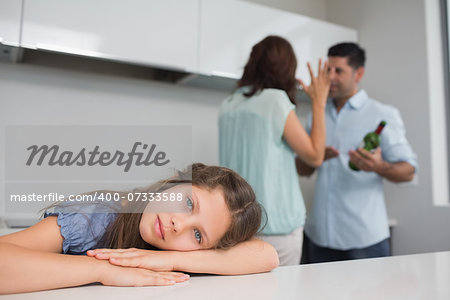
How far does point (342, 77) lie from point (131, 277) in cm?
158

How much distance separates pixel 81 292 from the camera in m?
0.50

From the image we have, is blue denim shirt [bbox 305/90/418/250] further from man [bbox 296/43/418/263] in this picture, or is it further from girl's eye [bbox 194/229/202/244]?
girl's eye [bbox 194/229/202/244]

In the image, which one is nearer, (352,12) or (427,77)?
(427,77)

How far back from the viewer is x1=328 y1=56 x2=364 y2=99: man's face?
1.85 m

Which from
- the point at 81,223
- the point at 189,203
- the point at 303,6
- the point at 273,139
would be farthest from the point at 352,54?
A: the point at 81,223

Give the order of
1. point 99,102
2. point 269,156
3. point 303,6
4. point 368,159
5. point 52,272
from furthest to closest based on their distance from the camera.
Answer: point 303,6 → point 99,102 → point 368,159 → point 269,156 → point 52,272

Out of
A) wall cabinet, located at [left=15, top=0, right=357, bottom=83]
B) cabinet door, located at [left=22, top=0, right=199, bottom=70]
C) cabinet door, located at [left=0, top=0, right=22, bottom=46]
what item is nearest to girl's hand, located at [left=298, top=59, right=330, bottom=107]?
wall cabinet, located at [left=15, top=0, right=357, bottom=83]

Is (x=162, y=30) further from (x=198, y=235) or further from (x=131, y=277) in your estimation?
(x=131, y=277)

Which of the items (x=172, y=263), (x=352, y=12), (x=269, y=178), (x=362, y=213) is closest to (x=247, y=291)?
(x=172, y=263)

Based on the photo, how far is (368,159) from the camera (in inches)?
63.2

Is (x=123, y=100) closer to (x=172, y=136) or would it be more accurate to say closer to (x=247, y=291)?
(x=172, y=136)

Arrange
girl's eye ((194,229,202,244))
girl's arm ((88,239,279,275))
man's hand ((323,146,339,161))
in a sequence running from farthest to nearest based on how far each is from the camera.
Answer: man's hand ((323,146,339,161)), girl's eye ((194,229,202,244)), girl's arm ((88,239,279,275))

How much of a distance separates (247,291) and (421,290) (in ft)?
0.82

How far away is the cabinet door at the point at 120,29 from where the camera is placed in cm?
159
